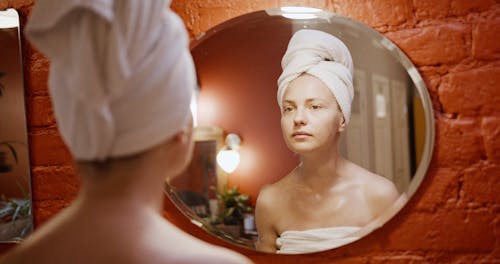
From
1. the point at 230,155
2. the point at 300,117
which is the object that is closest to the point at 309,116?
the point at 300,117

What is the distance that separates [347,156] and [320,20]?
0.35 meters

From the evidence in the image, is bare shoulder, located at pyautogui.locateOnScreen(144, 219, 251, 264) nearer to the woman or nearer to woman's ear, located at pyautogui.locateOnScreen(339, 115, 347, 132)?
the woman

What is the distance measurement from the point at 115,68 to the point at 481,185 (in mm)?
1022

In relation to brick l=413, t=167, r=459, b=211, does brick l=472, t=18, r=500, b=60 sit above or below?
above

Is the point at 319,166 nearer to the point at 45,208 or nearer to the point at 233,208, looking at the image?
the point at 233,208

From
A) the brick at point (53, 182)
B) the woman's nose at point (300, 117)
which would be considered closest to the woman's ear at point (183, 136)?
the woman's nose at point (300, 117)

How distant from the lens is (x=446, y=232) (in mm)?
1298

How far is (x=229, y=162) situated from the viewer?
1373 mm

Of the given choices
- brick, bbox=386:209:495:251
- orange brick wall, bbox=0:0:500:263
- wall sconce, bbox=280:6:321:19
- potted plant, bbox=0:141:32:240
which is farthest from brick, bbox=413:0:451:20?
potted plant, bbox=0:141:32:240

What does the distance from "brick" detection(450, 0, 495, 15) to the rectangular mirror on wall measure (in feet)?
3.90

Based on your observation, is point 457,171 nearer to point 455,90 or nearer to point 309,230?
point 455,90

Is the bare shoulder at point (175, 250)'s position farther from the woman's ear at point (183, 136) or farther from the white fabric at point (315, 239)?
the white fabric at point (315, 239)

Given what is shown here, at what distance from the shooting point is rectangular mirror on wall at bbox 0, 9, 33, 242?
1511 millimetres

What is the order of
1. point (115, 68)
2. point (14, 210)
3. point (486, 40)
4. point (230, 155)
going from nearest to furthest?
point (115, 68)
point (486, 40)
point (230, 155)
point (14, 210)
